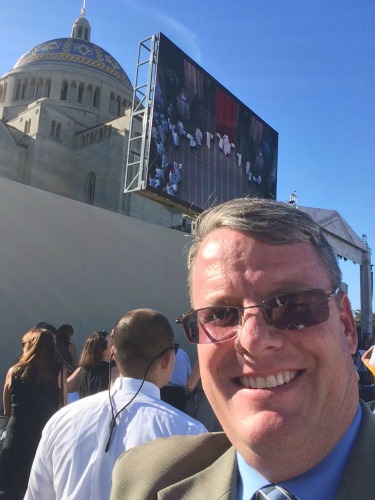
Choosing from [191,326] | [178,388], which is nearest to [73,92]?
[178,388]

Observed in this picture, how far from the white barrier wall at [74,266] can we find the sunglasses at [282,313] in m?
8.86

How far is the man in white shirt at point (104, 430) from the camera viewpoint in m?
2.07

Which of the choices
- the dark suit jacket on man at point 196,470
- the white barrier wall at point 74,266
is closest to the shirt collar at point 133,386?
the dark suit jacket on man at point 196,470

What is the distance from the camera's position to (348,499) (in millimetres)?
936

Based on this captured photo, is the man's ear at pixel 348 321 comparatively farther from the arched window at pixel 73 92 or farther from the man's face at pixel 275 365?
the arched window at pixel 73 92

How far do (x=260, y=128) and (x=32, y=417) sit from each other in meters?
15.3

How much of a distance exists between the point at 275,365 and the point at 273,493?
0.27 m

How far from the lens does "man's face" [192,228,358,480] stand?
1.01 m

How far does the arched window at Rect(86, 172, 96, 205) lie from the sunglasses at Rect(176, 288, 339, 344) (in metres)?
30.0

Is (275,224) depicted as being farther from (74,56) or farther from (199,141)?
(74,56)

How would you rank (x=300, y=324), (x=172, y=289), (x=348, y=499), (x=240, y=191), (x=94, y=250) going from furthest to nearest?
(x=240, y=191)
(x=172, y=289)
(x=94, y=250)
(x=300, y=324)
(x=348, y=499)

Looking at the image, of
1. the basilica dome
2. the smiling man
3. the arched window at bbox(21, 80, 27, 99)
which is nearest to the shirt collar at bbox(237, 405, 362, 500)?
the smiling man

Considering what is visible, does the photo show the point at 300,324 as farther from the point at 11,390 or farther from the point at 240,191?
the point at 240,191

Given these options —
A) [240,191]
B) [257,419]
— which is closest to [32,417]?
[257,419]
